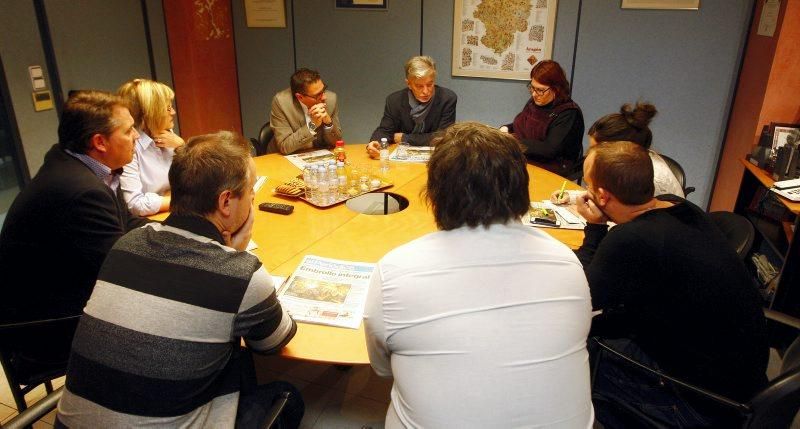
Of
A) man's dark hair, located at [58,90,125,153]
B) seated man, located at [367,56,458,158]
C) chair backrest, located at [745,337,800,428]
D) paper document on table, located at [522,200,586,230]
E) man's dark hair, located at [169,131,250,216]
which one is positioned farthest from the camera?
seated man, located at [367,56,458,158]

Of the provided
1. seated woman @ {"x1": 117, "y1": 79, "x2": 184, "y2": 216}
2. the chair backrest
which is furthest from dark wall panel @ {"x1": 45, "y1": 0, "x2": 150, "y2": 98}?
the chair backrest

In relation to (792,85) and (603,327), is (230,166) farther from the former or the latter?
(792,85)

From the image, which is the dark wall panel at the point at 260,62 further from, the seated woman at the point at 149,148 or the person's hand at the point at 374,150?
the seated woman at the point at 149,148

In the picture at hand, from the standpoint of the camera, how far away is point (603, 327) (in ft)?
5.82

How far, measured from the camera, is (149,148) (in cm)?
253

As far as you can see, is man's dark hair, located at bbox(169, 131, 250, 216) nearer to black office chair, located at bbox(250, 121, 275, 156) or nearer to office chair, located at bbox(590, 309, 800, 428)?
office chair, located at bbox(590, 309, 800, 428)

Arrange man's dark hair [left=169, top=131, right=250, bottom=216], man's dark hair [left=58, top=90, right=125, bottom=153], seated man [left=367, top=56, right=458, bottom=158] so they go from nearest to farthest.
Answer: man's dark hair [left=169, top=131, right=250, bottom=216]
man's dark hair [left=58, top=90, right=125, bottom=153]
seated man [left=367, top=56, right=458, bottom=158]

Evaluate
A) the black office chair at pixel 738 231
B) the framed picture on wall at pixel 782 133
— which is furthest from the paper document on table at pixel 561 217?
the framed picture on wall at pixel 782 133

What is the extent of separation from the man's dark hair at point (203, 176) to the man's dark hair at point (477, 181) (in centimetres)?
56

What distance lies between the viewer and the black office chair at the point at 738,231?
1946mm

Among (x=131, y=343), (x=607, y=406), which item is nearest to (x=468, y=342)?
(x=131, y=343)

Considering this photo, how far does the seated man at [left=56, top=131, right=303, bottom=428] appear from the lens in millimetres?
1149

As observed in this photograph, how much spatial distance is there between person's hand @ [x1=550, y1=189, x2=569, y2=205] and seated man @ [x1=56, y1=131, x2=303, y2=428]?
1678mm

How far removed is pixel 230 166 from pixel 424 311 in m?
0.70
